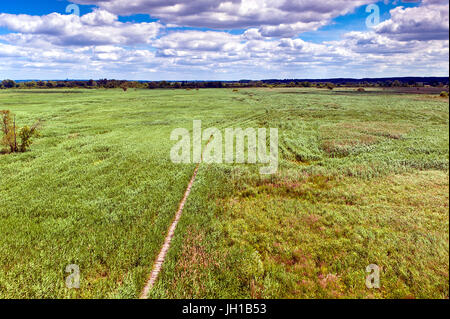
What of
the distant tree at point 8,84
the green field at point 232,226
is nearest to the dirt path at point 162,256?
the green field at point 232,226

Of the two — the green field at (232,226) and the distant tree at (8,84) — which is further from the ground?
the distant tree at (8,84)

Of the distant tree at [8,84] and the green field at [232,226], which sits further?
the distant tree at [8,84]

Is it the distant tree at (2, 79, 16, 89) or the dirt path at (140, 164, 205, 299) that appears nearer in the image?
the dirt path at (140, 164, 205, 299)

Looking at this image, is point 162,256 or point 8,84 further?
point 8,84

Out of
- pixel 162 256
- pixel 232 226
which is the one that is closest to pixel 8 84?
pixel 162 256

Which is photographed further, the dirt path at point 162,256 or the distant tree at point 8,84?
the distant tree at point 8,84

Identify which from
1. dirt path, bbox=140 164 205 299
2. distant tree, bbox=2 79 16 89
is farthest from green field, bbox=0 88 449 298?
distant tree, bbox=2 79 16 89

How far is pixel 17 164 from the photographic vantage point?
2125 cm

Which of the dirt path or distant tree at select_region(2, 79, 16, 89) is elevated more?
distant tree at select_region(2, 79, 16, 89)

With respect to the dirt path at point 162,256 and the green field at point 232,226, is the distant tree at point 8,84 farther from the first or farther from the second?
the dirt path at point 162,256

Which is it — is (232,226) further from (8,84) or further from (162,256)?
(8,84)

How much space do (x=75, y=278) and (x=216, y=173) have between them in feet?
41.1

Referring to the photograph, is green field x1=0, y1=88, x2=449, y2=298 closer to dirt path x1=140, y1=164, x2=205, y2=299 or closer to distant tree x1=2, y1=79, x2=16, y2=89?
dirt path x1=140, y1=164, x2=205, y2=299
